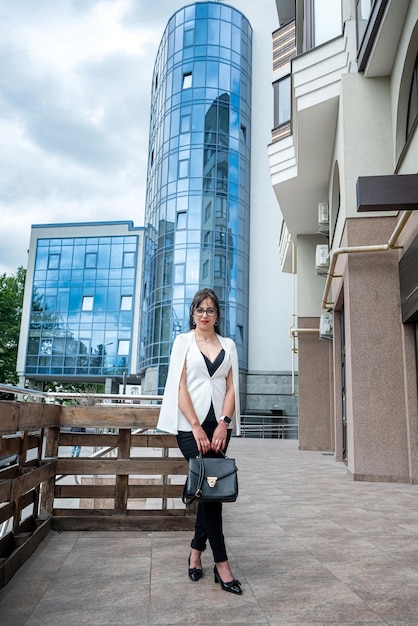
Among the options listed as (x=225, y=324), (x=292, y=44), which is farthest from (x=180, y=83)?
(x=292, y=44)

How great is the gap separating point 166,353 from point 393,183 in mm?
26523

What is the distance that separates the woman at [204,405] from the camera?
2971mm

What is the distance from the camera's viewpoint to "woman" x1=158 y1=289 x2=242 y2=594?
2.97 m

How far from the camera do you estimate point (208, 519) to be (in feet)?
9.78

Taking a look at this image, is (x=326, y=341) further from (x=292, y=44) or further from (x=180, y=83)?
(x=180, y=83)

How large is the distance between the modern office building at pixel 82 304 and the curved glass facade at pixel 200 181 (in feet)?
26.9

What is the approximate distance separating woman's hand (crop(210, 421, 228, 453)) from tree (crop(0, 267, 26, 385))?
4326 centimetres

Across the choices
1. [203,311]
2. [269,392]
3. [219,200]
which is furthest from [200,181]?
[203,311]

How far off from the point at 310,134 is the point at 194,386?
30.1 feet

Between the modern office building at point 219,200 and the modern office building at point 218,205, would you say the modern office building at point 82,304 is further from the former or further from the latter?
the modern office building at point 218,205

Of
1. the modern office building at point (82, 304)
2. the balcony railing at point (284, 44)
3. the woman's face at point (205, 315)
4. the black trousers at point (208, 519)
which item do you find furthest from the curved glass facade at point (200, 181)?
the black trousers at point (208, 519)

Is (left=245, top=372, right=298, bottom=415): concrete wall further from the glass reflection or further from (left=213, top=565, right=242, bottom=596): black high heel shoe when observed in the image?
(left=213, top=565, right=242, bottom=596): black high heel shoe

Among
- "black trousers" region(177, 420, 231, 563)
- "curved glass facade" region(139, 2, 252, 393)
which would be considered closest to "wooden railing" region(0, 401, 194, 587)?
"black trousers" region(177, 420, 231, 563)

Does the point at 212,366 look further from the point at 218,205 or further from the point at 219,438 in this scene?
the point at 218,205
